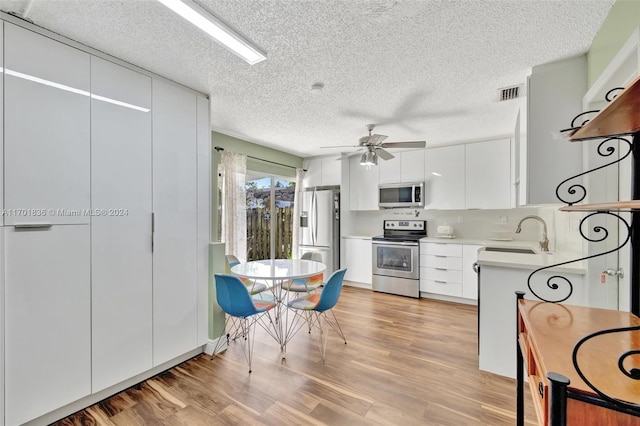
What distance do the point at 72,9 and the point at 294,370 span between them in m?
2.86

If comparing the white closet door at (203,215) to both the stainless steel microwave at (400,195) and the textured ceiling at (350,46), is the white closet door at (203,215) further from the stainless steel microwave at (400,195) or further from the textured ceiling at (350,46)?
the stainless steel microwave at (400,195)

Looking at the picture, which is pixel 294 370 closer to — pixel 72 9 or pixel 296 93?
pixel 296 93

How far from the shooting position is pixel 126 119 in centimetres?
212

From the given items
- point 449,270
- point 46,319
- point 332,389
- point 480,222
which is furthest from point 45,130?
point 480,222

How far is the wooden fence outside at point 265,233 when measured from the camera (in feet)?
15.1

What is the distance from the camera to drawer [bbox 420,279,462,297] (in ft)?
13.6

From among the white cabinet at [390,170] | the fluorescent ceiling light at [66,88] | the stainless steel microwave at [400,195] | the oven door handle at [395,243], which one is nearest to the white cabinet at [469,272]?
the oven door handle at [395,243]

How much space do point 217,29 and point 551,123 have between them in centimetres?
240

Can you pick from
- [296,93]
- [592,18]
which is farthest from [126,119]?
[592,18]

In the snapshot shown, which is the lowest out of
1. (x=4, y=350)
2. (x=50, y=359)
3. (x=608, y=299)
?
(x=50, y=359)

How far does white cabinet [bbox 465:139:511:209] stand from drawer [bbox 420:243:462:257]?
0.67 meters

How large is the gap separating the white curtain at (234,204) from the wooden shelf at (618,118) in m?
3.66

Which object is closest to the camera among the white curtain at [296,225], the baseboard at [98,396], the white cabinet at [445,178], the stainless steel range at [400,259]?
the baseboard at [98,396]

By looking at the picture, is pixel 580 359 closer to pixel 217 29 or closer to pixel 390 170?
pixel 217 29
